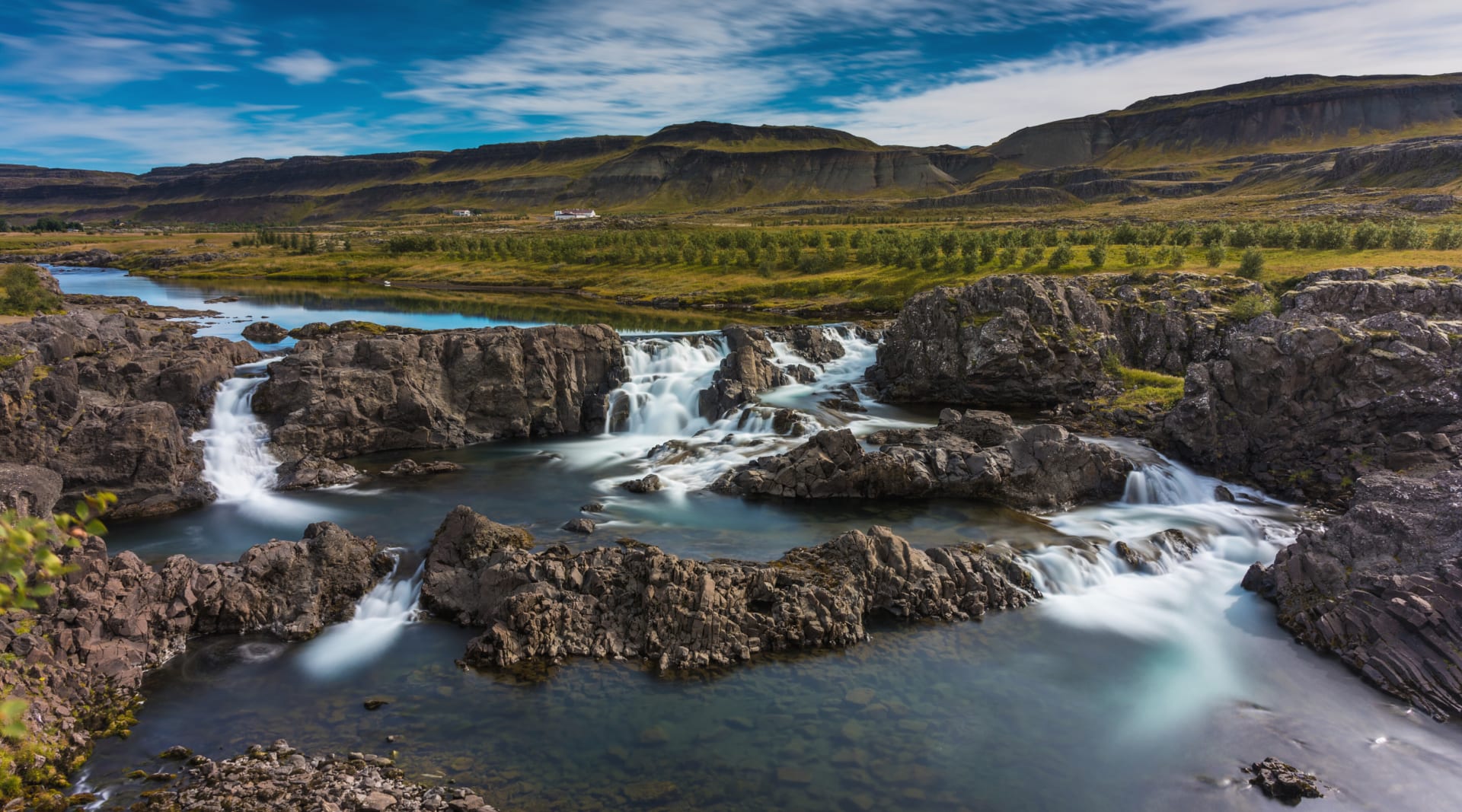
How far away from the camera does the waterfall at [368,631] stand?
21.0 m

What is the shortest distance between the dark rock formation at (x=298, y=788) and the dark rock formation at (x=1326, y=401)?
107 ft

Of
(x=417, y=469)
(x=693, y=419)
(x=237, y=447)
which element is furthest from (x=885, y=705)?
(x=237, y=447)

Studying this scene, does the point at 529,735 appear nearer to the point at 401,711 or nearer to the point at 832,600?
the point at 401,711

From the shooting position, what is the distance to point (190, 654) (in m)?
21.1

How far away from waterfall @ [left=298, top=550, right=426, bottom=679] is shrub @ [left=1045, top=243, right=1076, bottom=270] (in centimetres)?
7537

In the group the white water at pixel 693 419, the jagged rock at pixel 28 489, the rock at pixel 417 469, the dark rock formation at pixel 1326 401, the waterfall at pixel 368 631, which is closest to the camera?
the jagged rock at pixel 28 489

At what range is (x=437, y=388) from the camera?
42.5 meters

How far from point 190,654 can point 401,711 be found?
273 inches

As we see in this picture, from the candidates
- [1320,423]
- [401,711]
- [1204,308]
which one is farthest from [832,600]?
[1204,308]

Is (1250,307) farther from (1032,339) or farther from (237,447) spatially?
(237,447)

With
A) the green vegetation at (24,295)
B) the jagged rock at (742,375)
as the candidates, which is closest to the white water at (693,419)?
the jagged rock at (742,375)

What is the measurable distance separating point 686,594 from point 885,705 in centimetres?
618

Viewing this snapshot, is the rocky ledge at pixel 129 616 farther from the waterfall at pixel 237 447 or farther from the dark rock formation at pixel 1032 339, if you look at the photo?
the dark rock formation at pixel 1032 339

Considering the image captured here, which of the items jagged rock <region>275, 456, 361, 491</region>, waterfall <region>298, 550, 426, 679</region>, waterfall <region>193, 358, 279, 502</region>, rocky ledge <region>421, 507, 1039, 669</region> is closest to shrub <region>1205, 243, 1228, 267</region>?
rocky ledge <region>421, 507, 1039, 669</region>
